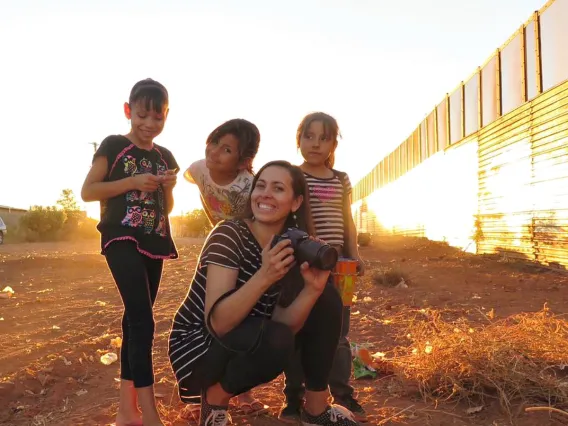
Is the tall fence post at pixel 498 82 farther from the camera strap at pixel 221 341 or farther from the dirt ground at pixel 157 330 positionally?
the camera strap at pixel 221 341

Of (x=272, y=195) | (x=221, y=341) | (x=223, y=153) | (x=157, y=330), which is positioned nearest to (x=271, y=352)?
(x=221, y=341)

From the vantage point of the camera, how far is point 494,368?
7.79ft

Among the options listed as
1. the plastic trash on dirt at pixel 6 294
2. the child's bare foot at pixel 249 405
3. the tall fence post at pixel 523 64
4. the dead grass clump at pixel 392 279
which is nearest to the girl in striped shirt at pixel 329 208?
the child's bare foot at pixel 249 405

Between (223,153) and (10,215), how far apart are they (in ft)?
121

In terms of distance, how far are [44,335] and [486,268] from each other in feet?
25.8

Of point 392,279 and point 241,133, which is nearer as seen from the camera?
point 241,133

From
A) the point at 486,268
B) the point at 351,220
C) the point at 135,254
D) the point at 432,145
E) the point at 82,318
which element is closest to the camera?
the point at 135,254

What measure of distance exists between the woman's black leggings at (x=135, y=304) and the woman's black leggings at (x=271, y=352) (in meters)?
0.23

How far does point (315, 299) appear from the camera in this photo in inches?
75.7

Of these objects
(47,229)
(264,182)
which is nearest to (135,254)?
(264,182)

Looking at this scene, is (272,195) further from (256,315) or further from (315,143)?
(315,143)

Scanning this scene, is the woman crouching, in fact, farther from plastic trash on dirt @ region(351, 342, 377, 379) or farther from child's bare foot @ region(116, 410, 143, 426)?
plastic trash on dirt @ region(351, 342, 377, 379)

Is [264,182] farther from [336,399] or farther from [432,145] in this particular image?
[432,145]

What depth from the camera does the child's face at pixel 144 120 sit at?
220 cm
